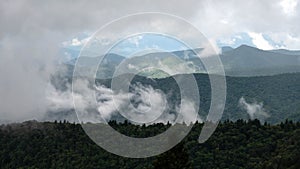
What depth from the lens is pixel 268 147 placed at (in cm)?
17775

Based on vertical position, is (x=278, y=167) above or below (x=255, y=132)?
below

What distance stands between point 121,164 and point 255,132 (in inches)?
2374

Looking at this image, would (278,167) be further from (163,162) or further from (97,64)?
(97,64)

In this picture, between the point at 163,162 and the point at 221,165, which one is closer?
the point at 163,162

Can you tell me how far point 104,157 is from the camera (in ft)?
653

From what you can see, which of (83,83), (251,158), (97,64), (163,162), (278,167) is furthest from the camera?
(251,158)

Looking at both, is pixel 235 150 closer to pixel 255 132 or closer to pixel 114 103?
pixel 255 132

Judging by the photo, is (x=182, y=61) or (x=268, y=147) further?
(x=268, y=147)

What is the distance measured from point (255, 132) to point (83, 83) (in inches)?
6453

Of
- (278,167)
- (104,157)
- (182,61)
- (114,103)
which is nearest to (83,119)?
(114,103)

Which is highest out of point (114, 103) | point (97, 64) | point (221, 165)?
point (97, 64)

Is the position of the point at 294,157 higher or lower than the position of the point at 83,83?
lower

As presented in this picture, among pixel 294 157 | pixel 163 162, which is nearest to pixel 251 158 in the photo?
pixel 294 157

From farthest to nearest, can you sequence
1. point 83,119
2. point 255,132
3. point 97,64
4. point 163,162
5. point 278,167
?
1. point 255,132
2. point 278,167
3. point 163,162
4. point 83,119
5. point 97,64
